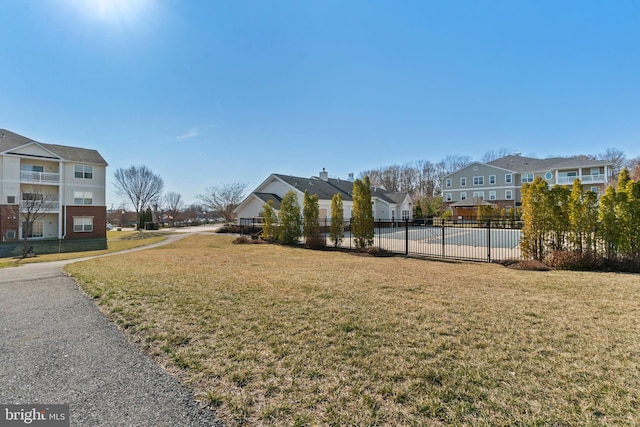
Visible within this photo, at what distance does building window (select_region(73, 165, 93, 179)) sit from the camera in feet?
85.1

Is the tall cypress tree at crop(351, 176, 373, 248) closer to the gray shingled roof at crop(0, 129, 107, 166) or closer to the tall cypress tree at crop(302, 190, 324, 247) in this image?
the tall cypress tree at crop(302, 190, 324, 247)

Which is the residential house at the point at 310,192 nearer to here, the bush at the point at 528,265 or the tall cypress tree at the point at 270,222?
the tall cypress tree at the point at 270,222

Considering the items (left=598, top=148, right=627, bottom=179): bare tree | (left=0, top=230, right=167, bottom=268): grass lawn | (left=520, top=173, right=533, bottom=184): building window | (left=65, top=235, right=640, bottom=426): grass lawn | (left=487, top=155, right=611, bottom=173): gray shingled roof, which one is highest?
(left=598, top=148, right=627, bottom=179): bare tree

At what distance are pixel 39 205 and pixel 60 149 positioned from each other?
8.20 metres

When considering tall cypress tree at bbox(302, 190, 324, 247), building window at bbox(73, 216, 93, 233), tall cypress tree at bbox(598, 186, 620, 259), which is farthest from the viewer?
building window at bbox(73, 216, 93, 233)

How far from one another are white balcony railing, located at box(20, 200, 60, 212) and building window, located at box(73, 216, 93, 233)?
5.73 feet

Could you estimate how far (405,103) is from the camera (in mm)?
16062

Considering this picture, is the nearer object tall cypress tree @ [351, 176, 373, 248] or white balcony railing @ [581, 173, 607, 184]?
tall cypress tree @ [351, 176, 373, 248]

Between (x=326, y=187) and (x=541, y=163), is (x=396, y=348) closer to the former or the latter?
(x=326, y=187)

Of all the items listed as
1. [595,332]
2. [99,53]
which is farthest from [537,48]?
[99,53]

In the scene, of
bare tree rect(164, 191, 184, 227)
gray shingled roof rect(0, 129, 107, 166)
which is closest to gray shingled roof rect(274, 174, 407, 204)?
gray shingled roof rect(0, 129, 107, 166)

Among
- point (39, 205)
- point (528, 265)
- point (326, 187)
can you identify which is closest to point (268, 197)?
point (326, 187)

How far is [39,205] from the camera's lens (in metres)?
21.3

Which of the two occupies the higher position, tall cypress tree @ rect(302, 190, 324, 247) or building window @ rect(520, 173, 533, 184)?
building window @ rect(520, 173, 533, 184)
